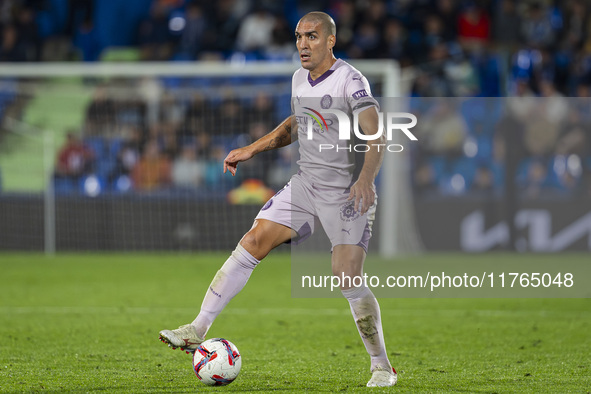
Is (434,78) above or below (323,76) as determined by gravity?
above

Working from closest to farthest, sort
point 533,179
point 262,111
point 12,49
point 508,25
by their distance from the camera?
point 533,179 < point 262,111 < point 508,25 < point 12,49

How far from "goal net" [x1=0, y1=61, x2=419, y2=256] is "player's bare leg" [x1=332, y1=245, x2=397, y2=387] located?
9.40m

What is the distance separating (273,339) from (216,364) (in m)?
2.27

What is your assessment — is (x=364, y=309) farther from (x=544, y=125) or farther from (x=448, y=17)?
(x=448, y=17)

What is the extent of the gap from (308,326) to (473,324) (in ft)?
4.84

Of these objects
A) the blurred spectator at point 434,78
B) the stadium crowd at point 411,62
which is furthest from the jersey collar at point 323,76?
the blurred spectator at point 434,78

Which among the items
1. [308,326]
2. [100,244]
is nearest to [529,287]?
[308,326]

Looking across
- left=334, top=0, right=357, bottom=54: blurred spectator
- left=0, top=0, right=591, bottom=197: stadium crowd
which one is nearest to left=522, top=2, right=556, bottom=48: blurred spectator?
left=0, top=0, right=591, bottom=197: stadium crowd

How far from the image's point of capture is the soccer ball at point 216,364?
17.4 feet

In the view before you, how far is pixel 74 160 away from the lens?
52.7ft

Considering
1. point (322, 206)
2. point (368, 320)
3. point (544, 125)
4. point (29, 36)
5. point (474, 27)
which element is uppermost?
point (474, 27)

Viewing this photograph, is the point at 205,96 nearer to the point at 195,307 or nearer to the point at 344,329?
the point at 195,307

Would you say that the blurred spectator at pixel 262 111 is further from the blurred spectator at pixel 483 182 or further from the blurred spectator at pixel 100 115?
the blurred spectator at pixel 483 182

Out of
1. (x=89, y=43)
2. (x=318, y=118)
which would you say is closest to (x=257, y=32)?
(x=89, y=43)
